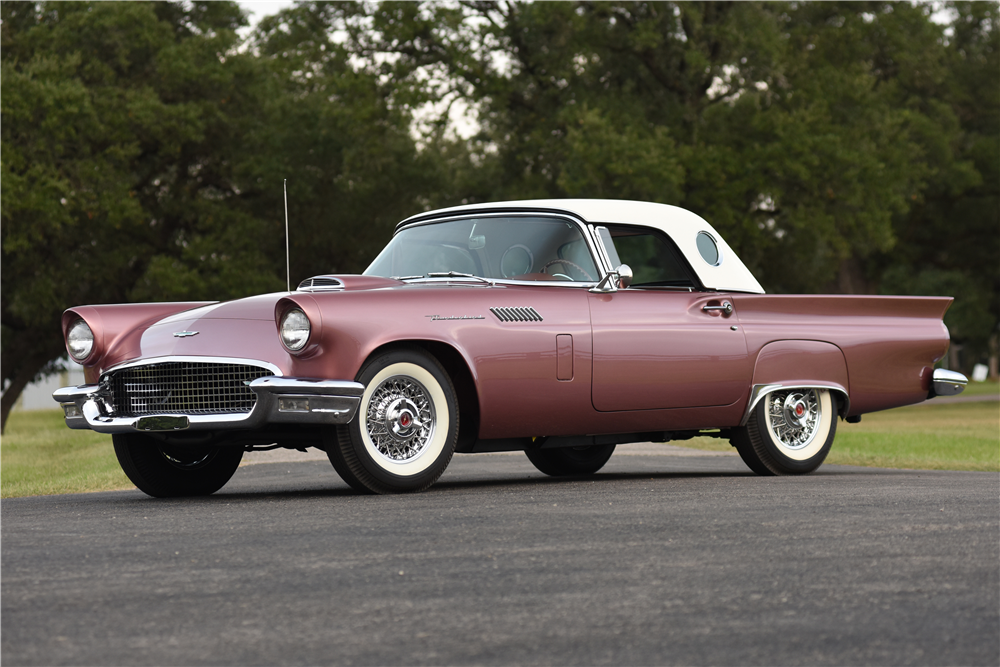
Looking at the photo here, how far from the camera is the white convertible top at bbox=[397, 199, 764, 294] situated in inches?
315

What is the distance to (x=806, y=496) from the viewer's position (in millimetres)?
6543

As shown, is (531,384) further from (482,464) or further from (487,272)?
(482,464)

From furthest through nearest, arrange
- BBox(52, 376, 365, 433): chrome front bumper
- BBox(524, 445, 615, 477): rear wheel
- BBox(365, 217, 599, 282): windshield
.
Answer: BBox(524, 445, 615, 477): rear wheel, BBox(365, 217, 599, 282): windshield, BBox(52, 376, 365, 433): chrome front bumper

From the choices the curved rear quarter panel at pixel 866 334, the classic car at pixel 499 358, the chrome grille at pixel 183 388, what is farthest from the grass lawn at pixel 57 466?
the curved rear quarter panel at pixel 866 334

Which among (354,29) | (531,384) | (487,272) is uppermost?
(354,29)

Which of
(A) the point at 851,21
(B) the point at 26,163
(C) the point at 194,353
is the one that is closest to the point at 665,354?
(C) the point at 194,353

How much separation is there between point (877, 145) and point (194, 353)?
22.3 meters

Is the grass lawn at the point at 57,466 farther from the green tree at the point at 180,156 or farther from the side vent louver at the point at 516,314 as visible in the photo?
the green tree at the point at 180,156

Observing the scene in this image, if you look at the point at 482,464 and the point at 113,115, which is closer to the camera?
the point at 482,464

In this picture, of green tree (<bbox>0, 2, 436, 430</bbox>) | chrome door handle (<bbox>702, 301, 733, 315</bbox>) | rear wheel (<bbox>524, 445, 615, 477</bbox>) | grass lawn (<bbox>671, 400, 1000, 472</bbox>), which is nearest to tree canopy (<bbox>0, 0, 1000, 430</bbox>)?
green tree (<bbox>0, 2, 436, 430</bbox>)

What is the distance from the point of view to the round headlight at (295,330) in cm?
639

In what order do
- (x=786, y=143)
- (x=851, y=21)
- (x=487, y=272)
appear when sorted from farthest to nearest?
(x=851, y=21) → (x=786, y=143) → (x=487, y=272)

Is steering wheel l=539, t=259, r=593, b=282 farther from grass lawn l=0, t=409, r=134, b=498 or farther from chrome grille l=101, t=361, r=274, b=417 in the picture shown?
grass lawn l=0, t=409, r=134, b=498

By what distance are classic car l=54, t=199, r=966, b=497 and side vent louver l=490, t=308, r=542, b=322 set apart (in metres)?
0.01
